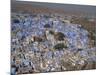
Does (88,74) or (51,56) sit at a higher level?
(51,56)

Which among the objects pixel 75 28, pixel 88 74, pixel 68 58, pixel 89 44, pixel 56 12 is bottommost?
pixel 88 74

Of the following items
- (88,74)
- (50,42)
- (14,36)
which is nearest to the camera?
(14,36)

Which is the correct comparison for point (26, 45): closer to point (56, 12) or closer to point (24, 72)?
point (24, 72)

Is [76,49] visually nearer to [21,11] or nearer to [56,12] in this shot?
[56,12]

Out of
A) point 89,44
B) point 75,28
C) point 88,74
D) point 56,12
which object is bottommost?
point 88,74

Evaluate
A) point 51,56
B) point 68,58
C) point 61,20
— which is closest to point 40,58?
point 51,56

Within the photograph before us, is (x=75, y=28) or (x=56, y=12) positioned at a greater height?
(x=56, y=12)

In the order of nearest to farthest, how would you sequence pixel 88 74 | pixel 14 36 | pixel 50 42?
pixel 14 36
pixel 50 42
pixel 88 74

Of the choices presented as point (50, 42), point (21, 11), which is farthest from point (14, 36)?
point (50, 42)

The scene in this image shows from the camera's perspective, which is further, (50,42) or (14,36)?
(50,42)
